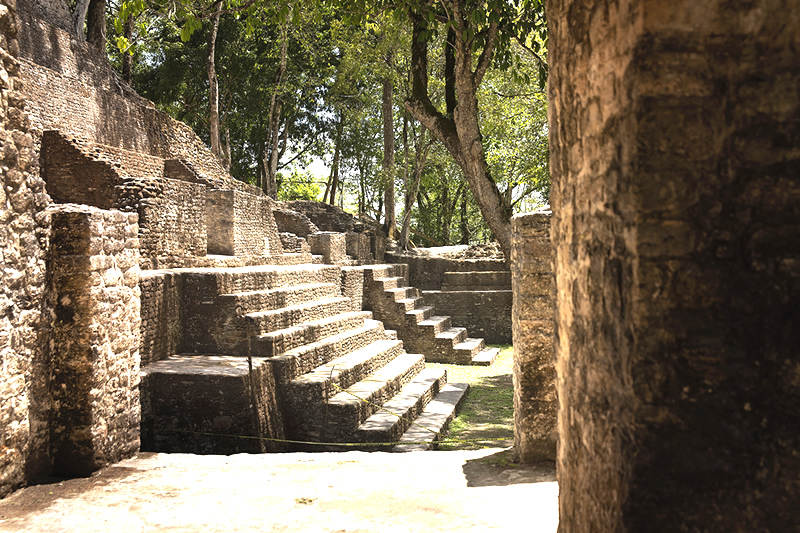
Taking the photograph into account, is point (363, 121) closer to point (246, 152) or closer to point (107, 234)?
point (246, 152)

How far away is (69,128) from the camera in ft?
47.8

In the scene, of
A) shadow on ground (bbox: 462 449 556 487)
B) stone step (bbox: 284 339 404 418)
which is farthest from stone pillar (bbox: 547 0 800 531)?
stone step (bbox: 284 339 404 418)

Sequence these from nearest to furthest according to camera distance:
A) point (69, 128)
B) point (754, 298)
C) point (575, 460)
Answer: point (754, 298) → point (575, 460) → point (69, 128)

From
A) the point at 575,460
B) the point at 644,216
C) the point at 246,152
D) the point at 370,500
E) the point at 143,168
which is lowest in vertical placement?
the point at 370,500

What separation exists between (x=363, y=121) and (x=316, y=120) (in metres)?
2.29

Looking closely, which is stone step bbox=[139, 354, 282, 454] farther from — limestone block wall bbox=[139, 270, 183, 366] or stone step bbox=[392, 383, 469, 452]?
stone step bbox=[392, 383, 469, 452]

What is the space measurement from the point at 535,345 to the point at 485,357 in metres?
9.38

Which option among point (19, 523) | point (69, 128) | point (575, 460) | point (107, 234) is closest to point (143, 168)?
point (69, 128)

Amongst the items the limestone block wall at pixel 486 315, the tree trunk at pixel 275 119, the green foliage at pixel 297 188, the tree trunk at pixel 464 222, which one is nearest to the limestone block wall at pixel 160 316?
the limestone block wall at pixel 486 315

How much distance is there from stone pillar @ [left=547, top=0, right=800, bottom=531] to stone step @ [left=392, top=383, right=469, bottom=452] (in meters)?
5.82

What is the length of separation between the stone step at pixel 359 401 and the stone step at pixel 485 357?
11.5 feet

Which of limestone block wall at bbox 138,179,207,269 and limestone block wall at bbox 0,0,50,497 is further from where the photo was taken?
limestone block wall at bbox 138,179,207,269

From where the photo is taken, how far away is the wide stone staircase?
7.01 metres

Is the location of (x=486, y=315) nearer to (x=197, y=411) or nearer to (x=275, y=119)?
(x=197, y=411)
